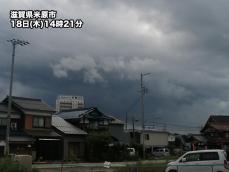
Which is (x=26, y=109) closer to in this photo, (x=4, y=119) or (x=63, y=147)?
(x=4, y=119)

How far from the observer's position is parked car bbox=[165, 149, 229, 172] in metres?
25.4

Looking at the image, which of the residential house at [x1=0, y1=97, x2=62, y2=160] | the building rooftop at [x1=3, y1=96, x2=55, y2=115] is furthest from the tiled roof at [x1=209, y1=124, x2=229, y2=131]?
the residential house at [x1=0, y1=97, x2=62, y2=160]

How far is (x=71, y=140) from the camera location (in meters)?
66.3

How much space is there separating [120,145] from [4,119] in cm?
1837

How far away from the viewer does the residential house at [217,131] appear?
112000mm

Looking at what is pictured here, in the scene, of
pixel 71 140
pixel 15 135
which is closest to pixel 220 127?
pixel 71 140

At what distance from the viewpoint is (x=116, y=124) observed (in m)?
82.1

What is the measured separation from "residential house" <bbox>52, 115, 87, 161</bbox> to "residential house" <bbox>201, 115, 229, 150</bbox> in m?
51.4

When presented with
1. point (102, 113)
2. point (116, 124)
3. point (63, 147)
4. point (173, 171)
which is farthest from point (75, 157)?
point (173, 171)

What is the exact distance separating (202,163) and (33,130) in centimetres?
4045

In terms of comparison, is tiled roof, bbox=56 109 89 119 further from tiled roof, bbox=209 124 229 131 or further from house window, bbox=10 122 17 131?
tiled roof, bbox=209 124 229 131

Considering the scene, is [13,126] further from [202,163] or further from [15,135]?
[202,163]

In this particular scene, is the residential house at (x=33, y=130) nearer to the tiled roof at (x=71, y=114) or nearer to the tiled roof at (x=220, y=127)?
the tiled roof at (x=71, y=114)

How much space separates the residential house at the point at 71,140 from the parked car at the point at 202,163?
38472 mm
